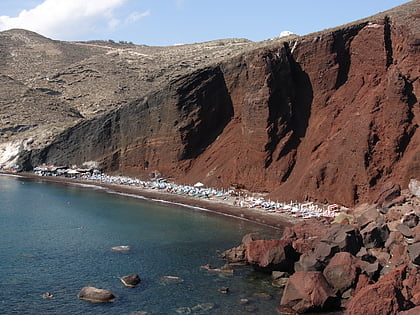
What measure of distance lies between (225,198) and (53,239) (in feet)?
102

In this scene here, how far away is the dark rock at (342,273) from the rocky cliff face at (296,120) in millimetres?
23099

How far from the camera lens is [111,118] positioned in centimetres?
11081

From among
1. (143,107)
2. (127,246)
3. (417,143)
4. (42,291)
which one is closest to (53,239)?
(127,246)

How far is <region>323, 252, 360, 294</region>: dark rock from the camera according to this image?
32688mm

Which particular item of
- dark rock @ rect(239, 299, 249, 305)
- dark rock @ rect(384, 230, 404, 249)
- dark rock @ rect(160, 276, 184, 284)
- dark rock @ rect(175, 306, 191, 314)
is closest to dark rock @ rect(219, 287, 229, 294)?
dark rock @ rect(239, 299, 249, 305)

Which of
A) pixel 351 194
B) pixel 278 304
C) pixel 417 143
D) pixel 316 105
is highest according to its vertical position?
pixel 316 105

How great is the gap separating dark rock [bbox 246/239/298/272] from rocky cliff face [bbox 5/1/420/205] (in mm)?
19942

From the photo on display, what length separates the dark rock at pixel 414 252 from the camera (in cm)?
3291

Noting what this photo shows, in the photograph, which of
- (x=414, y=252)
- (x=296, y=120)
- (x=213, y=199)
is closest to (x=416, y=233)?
(x=414, y=252)

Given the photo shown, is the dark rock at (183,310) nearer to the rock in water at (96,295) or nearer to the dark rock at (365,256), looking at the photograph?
the rock in water at (96,295)

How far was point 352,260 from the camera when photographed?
33719 millimetres

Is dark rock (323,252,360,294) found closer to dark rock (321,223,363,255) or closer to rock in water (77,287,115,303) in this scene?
dark rock (321,223,363,255)

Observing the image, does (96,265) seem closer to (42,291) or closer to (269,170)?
(42,291)

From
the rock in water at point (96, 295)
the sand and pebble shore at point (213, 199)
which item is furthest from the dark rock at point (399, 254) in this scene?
the rock in water at point (96, 295)
